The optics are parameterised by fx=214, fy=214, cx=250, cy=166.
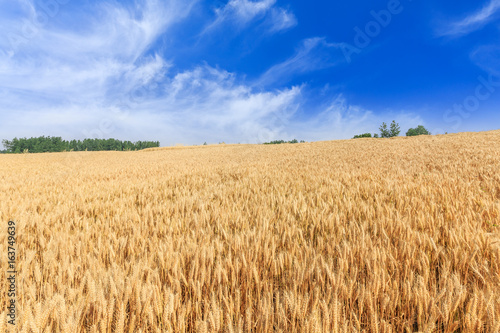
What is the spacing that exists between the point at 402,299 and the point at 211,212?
2.00 meters

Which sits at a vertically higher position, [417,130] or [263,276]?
[417,130]

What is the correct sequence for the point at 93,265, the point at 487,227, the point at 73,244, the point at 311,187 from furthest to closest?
the point at 311,187 < the point at 487,227 < the point at 73,244 < the point at 93,265

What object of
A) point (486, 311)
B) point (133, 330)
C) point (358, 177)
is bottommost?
point (133, 330)

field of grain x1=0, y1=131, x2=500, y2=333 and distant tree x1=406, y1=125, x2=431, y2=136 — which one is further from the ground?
distant tree x1=406, y1=125, x2=431, y2=136

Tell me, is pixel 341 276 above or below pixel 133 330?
above

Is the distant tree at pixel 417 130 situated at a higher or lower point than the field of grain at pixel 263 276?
higher

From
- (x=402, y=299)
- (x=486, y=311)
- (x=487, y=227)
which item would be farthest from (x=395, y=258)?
(x=487, y=227)

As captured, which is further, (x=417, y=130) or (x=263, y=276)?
(x=417, y=130)

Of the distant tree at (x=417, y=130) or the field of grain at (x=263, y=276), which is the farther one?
the distant tree at (x=417, y=130)

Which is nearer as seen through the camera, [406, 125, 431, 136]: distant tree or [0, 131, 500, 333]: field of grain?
[0, 131, 500, 333]: field of grain

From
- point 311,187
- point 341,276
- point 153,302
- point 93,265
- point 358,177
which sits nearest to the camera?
point 153,302

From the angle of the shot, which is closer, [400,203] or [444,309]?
[444,309]

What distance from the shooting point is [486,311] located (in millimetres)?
957

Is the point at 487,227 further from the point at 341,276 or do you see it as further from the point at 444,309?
the point at 341,276
